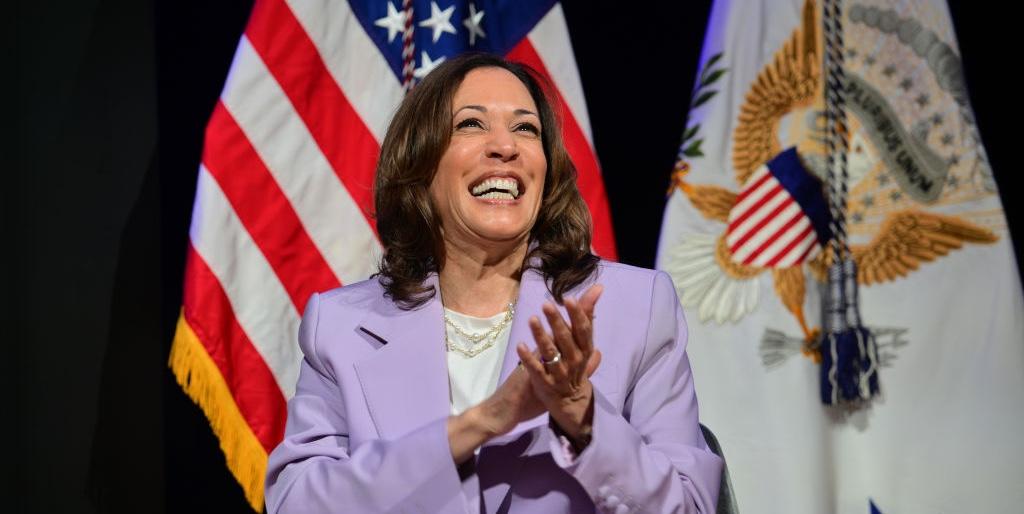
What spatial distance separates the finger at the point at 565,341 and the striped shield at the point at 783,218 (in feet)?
4.77

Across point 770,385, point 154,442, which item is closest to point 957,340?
point 770,385

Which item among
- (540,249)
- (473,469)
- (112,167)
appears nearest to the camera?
(473,469)

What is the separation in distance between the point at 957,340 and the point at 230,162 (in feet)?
6.08

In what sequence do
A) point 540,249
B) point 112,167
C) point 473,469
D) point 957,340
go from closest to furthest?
point 473,469 → point 540,249 → point 957,340 → point 112,167

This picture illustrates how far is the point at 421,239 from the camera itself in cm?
176

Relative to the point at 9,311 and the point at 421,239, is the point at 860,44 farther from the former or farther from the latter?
the point at 9,311

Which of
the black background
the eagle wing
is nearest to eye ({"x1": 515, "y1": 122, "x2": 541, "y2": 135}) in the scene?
the eagle wing

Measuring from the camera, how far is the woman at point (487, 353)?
128 centimetres

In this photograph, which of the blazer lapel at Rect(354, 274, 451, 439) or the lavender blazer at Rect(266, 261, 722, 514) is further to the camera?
the blazer lapel at Rect(354, 274, 451, 439)

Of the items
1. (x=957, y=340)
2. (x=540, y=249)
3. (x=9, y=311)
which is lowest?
(x=957, y=340)

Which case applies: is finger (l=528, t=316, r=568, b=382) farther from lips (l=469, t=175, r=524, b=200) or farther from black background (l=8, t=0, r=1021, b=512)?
black background (l=8, t=0, r=1021, b=512)

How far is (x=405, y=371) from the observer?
1.54 meters

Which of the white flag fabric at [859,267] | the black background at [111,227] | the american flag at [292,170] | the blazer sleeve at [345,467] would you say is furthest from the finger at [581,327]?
the black background at [111,227]

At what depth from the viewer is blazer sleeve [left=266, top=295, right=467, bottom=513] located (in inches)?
52.7
